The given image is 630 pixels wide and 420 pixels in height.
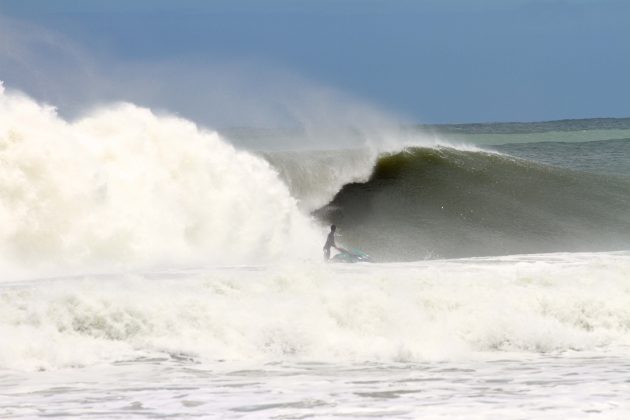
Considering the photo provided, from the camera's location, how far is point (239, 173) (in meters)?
19.7

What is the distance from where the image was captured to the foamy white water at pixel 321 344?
770 cm

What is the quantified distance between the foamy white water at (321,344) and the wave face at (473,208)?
6.69 metres

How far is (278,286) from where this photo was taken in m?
12.2

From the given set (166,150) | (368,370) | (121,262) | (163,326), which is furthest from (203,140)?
(368,370)

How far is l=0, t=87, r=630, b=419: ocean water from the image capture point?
8.16 metres

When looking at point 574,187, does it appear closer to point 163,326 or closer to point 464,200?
point 464,200

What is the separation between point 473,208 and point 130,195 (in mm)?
8754

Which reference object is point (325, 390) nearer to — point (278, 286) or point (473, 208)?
point (278, 286)

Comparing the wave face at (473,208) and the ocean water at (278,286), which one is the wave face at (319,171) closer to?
the ocean water at (278,286)

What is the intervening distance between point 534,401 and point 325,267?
224 inches

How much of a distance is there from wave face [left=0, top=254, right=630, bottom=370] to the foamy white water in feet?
0.07

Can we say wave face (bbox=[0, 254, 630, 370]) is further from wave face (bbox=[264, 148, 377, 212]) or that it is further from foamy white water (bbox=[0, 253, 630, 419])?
wave face (bbox=[264, 148, 377, 212])

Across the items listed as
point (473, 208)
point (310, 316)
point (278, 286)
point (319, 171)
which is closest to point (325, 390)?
point (310, 316)

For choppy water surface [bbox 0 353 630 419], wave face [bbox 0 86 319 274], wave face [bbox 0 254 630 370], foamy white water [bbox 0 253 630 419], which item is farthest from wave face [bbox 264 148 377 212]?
choppy water surface [bbox 0 353 630 419]
